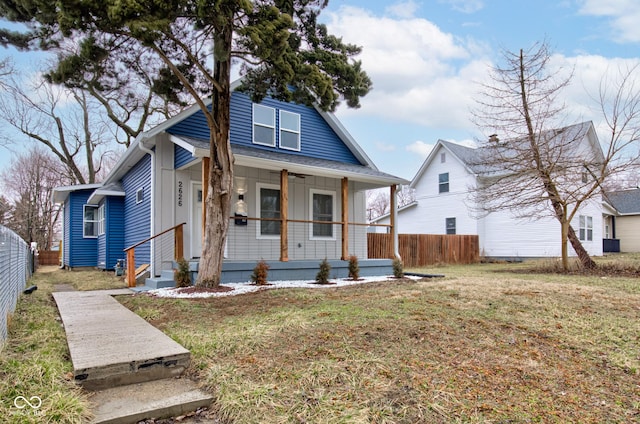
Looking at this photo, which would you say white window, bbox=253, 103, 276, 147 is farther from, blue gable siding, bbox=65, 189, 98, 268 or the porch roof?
blue gable siding, bbox=65, 189, 98, 268

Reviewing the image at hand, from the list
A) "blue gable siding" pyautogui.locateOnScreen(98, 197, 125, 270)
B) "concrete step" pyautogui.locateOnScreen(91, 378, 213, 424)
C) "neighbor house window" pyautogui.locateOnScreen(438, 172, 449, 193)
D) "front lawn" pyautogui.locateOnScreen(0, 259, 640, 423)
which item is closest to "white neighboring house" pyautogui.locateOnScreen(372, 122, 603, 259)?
"neighbor house window" pyautogui.locateOnScreen(438, 172, 449, 193)

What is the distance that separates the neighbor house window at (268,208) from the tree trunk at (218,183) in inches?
115

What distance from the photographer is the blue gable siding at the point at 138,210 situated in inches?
423

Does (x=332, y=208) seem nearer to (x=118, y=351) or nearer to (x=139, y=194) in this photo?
(x=139, y=194)

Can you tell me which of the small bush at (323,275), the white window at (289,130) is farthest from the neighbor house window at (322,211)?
the small bush at (323,275)

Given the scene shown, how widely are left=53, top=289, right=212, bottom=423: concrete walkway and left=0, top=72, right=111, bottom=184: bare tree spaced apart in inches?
804

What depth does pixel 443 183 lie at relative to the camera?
22.4 meters

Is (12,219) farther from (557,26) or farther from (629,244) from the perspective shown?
(629,244)

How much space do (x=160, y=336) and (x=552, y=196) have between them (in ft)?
42.3

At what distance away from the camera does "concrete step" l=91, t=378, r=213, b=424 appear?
8.95 feet

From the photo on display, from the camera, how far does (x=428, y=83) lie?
17578 mm

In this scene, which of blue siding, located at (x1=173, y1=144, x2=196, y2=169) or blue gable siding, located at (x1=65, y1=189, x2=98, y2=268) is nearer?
blue siding, located at (x1=173, y1=144, x2=196, y2=169)

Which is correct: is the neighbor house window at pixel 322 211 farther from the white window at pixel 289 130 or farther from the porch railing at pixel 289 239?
the white window at pixel 289 130

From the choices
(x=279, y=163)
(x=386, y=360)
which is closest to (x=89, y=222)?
(x=279, y=163)
